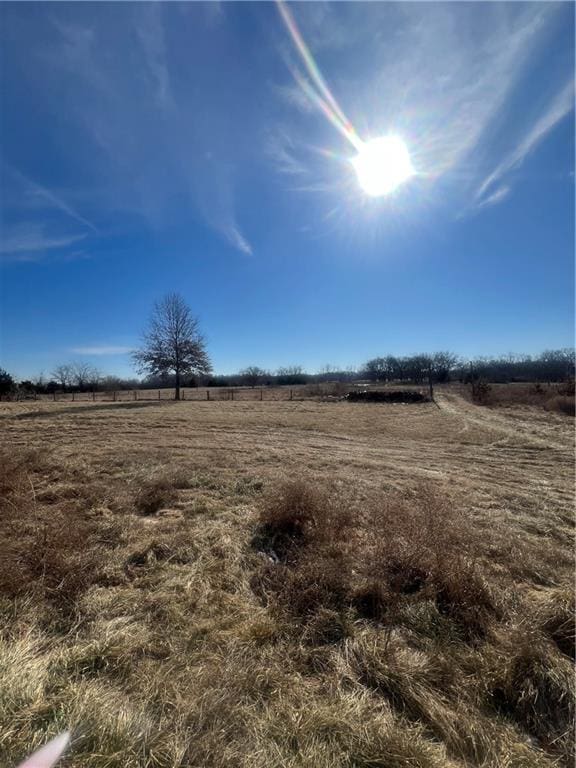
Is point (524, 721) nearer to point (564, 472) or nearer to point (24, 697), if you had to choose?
point (24, 697)

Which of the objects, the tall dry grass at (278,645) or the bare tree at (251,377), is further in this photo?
the bare tree at (251,377)

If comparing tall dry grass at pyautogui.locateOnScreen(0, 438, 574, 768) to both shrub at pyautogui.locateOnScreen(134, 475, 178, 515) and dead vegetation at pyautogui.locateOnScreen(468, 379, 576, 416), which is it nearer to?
shrub at pyautogui.locateOnScreen(134, 475, 178, 515)

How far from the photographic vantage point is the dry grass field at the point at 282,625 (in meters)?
2.03

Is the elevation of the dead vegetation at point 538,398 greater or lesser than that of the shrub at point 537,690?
greater

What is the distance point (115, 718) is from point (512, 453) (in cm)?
1324

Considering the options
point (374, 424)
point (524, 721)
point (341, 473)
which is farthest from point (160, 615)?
point (374, 424)

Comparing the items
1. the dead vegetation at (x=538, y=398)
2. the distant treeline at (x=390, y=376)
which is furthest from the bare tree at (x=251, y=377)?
the dead vegetation at (x=538, y=398)

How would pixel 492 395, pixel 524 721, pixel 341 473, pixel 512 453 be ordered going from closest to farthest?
pixel 524 721 < pixel 341 473 < pixel 512 453 < pixel 492 395

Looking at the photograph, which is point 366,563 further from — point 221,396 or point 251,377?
point 251,377

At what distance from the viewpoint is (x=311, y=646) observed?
2.86m

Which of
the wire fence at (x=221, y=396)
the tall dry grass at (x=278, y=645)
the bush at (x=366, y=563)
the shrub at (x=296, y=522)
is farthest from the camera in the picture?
the wire fence at (x=221, y=396)

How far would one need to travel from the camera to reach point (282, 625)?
9.91 ft

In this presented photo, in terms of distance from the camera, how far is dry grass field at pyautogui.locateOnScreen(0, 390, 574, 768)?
2033 millimetres

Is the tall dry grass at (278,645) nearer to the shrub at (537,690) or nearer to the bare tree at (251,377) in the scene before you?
the shrub at (537,690)
